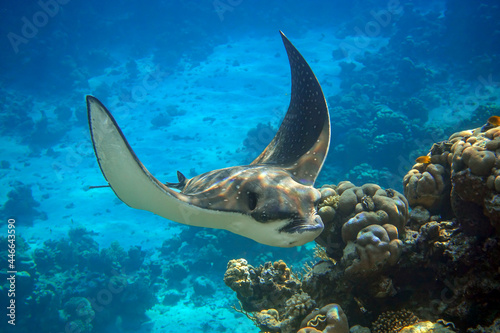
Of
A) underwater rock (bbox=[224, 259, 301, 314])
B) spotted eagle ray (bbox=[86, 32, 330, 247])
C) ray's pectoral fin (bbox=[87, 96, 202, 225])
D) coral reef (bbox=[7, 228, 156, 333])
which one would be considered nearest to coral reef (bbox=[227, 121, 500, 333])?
underwater rock (bbox=[224, 259, 301, 314])

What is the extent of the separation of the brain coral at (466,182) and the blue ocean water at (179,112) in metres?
9.84

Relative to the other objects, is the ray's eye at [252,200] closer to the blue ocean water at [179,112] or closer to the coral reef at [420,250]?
the coral reef at [420,250]

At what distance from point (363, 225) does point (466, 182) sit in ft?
4.24

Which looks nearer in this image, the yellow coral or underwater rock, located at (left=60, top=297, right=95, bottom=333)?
the yellow coral

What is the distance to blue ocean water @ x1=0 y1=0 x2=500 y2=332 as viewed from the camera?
530 inches

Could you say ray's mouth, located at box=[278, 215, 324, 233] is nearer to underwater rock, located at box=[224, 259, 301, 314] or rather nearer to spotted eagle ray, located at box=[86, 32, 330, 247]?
spotted eagle ray, located at box=[86, 32, 330, 247]

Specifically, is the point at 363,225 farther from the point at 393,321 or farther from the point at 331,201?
the point at 393,321

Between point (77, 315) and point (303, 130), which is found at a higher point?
point (303, 130)

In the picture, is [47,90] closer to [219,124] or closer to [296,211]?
[219,124]

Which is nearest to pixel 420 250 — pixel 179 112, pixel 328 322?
pixel 328 322

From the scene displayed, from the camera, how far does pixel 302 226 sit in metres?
2.69

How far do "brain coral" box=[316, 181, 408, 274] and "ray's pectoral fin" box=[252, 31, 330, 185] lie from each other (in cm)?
62

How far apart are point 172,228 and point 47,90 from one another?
104 ft

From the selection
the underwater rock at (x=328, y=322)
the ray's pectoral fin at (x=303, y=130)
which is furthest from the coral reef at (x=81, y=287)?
the underwater rock at (x=328, y=322)
